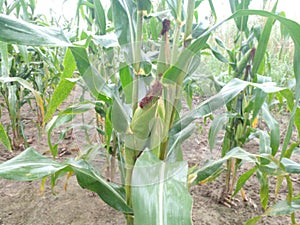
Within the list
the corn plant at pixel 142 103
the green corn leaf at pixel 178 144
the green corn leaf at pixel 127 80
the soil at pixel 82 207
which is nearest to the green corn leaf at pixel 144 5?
the corn plant at pixel 142 103

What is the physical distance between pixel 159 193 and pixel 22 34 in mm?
343

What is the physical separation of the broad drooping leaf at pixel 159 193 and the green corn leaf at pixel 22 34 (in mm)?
268

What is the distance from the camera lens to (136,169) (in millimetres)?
494

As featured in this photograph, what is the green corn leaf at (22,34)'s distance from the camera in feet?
1.50

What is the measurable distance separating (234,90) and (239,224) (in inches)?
22.6

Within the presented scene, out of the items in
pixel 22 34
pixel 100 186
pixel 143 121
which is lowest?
pixel 100 186

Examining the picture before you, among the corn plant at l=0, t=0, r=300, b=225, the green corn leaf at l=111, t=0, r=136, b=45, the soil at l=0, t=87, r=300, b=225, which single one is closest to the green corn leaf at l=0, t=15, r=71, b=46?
the corn plant at l=0, t=0, r=300, b=225

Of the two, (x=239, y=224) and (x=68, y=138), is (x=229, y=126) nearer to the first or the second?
(x=239, y=224)

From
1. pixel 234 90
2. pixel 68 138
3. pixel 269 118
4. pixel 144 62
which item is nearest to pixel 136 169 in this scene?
pixel 144 62

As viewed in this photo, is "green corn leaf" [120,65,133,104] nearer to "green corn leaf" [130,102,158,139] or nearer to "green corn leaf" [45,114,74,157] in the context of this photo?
"green corn leaf" [130,102,158,139]

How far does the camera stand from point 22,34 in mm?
475

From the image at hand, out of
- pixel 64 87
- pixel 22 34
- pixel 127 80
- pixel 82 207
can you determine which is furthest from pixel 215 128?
pixel 82 207

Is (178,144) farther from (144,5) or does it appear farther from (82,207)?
(82,207)

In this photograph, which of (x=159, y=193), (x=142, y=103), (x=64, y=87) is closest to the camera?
(x=159, y=193)
